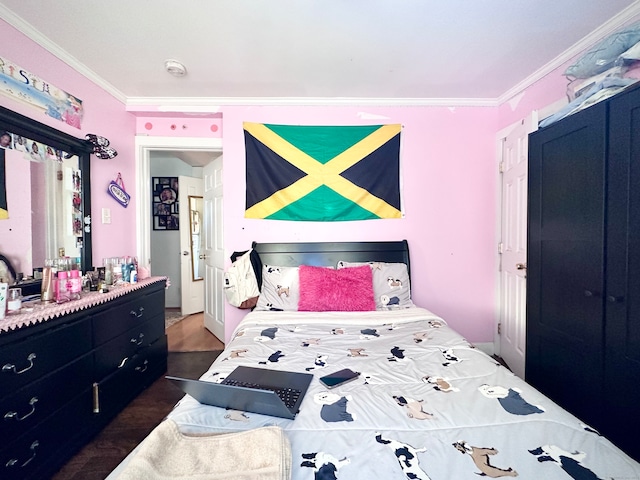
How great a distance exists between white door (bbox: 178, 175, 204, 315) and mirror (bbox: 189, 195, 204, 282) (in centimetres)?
4

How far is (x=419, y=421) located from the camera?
37.9 inches

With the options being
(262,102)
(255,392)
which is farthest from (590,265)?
(262,102)

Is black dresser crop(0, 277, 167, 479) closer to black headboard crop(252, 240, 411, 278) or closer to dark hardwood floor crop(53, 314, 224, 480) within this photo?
dark hardwood floor crop(53, 314, 224, 480)

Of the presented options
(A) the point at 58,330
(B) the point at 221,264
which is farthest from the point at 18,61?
(B) the point at 221,264

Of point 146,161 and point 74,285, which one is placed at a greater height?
point 146,161

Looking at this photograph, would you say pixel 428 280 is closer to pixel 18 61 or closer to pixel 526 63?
pixel 526 63

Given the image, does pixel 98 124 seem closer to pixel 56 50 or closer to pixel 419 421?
pixel 56 50

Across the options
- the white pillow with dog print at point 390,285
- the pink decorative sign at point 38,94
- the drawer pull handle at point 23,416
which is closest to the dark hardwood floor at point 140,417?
the drawer pull handle at point 23,416

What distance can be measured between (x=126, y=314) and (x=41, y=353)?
635 mm

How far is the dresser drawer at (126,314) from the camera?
1.81m

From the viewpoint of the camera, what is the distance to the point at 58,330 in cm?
152

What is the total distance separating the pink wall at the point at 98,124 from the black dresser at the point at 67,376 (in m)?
0.62

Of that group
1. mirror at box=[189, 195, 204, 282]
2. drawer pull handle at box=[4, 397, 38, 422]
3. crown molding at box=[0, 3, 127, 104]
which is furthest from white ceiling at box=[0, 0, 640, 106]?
drawer pull handle at box=[4, 397, 38, 422]

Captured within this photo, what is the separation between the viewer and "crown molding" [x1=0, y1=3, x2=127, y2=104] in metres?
1.66
